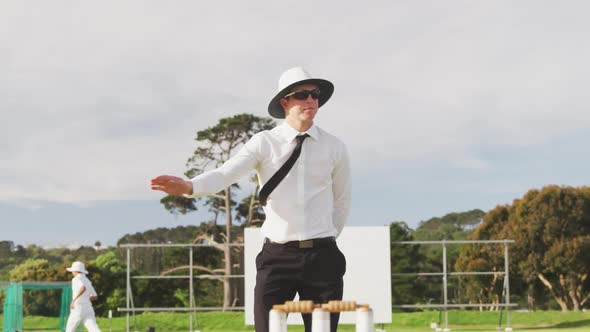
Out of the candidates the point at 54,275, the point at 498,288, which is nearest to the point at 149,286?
the point at 54,275

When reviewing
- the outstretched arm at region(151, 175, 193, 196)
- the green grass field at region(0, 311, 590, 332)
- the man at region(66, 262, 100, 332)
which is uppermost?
the outstretched arm at region(151, 175, 193, 196)

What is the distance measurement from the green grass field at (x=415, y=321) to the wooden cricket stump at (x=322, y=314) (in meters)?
21.4

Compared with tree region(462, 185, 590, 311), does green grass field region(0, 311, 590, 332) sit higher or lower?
lower

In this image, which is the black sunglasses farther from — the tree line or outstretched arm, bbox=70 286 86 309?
the tree line

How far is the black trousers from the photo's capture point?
4.33 meters

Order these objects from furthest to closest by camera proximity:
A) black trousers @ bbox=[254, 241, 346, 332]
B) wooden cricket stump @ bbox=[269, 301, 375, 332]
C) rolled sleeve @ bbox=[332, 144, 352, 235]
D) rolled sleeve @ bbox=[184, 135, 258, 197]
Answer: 1. rolled sleeve @ bbox=[332, 144, 352, 235]
2. black trousers @ bbox=[254, 241, 346, 332]
3. rolled sleeve @ bbox=[184, 135, 258, 197]
4. wooden cricket stump @ bbox=[269, 301, 375, 332]

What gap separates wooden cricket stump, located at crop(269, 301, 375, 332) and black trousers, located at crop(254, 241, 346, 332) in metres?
0.85

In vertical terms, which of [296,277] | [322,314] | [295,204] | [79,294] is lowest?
[79,294]

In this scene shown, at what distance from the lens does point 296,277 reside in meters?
4.34

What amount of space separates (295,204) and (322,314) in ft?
3.68

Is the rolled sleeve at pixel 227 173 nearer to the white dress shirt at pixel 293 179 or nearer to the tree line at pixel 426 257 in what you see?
the white dress shirt at pixel 293 179

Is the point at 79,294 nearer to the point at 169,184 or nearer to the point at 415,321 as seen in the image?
the point at 169,184

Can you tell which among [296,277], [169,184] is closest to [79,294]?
[296,277]

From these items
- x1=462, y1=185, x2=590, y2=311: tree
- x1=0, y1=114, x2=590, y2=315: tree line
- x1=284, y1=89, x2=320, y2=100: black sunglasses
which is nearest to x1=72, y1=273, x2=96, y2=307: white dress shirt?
x1=284, y1=89, x2=320, y2=100: black sunglasses
